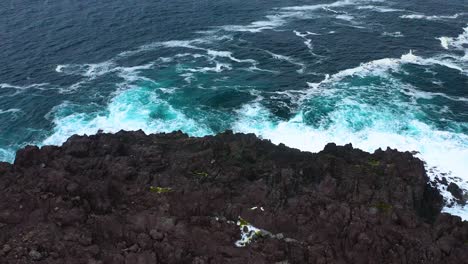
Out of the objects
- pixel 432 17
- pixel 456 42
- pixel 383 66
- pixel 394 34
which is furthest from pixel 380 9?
pixel 383 66

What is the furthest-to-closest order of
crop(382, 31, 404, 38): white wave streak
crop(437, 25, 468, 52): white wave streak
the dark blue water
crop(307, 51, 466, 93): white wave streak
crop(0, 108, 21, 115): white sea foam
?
crop(382, 31, 404, 38): white wave streak, crop(437, 25, 468, 52): white wave streak, crop(307, 51, 466, 93): white wave streak, crop(0, 108, 21, 115): white sea foam, the dark blue water

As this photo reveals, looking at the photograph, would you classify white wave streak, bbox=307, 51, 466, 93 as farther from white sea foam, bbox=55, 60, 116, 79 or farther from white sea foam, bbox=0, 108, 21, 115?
white sea foam, bbox=0, 108, 21, 115

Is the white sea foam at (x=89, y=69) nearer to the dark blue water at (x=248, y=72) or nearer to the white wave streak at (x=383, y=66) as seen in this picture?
the dark blue water at (x=248, y=72)

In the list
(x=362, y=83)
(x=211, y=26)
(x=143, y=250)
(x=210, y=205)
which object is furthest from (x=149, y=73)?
(x=143, y=250)

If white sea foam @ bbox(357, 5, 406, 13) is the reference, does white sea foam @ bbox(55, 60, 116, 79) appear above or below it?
below

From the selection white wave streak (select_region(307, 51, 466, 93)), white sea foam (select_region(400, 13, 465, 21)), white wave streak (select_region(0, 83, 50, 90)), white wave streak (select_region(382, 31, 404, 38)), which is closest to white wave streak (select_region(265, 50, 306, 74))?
white wave streak (select_region(307, 51, 466, 93))

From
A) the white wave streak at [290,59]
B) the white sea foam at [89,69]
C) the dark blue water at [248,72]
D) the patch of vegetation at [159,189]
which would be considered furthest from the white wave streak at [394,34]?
the patch of vegetation at [159,189]

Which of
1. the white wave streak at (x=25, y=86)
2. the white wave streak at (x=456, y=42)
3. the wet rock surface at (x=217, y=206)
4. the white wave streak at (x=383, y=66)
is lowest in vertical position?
the white wave streak at (x=25, y=86)

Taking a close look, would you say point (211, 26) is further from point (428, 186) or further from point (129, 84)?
point (428, 186)
